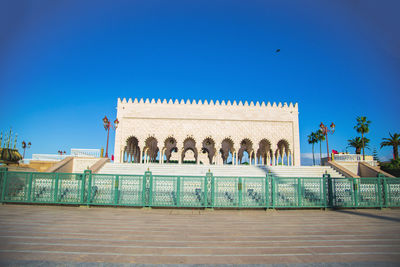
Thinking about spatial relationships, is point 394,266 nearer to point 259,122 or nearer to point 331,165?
point 331,165

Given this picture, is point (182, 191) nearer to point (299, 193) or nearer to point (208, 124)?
point (299, 193)

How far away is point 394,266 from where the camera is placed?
2734 mm

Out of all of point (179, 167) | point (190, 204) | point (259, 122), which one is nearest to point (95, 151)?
point (179, 167)

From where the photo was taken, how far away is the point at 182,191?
761 cm

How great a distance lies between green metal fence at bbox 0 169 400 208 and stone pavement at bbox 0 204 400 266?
2.32 m

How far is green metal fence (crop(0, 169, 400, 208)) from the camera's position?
24.9 feet

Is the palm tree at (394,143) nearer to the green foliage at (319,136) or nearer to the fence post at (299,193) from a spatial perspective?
the green foliage at (319,136)

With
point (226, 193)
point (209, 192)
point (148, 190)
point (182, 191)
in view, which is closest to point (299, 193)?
point (226, 193)

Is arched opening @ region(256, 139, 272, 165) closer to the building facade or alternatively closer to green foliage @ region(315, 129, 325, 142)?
the building facade

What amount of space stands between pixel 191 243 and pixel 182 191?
404 centimetres

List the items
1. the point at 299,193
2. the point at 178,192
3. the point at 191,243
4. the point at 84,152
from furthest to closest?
the point at 84,152 → the point at 299,193 → the point at 178,192 → the point at 191,243

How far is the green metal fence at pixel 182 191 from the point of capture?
24.9 feet

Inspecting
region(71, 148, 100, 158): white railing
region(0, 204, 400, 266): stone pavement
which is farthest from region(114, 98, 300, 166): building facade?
region(0, 204, 400, 266): stone pavement

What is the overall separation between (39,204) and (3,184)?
1403 mm
